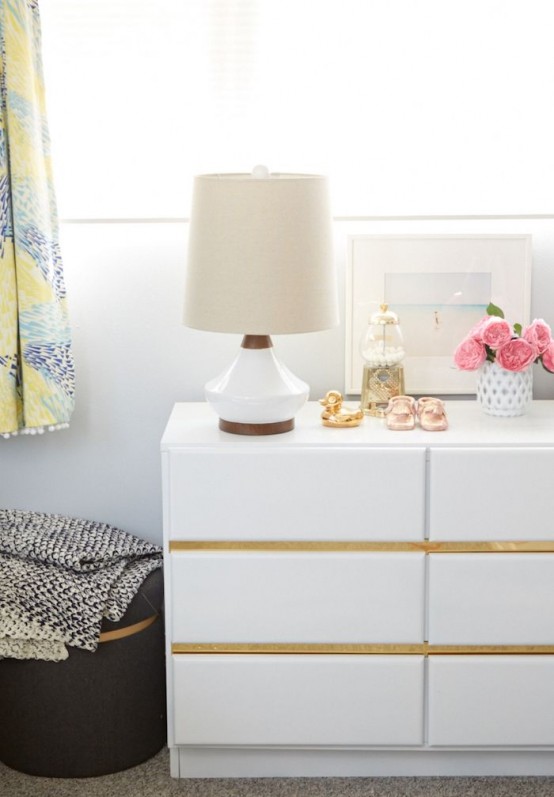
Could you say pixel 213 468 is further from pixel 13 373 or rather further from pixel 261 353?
pixel 13 373

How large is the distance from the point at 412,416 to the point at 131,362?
0.75 meters

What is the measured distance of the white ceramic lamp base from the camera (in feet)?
7.22

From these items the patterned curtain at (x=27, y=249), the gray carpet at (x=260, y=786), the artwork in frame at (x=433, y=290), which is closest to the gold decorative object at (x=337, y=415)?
the artwork in frame at (x=433, y=290)

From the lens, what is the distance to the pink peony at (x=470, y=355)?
2.34 meters

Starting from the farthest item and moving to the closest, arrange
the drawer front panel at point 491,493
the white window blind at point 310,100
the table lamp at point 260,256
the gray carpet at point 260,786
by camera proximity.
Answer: the white window blind at point 310,100 < the gray carpet at point 260,786 < the drawer front panel at point 491,493 < the table lamp at point 260,256

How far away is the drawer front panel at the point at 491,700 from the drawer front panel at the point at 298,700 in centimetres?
5

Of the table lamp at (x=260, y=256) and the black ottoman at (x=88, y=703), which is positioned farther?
the black ottoman at (x=88, y=703)

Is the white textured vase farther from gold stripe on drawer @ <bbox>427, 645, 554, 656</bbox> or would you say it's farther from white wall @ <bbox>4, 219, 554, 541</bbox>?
gold stripe on drawer @ <bbox>427, 645, 554, 656</bbox>

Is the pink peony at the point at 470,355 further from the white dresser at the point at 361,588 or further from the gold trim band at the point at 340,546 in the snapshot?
the gold trim band at the point at 340,546

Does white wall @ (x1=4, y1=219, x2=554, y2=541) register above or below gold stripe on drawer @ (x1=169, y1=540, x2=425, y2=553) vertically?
above

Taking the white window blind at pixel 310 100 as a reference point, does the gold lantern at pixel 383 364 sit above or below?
below

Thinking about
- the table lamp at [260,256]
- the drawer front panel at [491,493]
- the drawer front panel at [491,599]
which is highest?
the table lamp at [260,256]

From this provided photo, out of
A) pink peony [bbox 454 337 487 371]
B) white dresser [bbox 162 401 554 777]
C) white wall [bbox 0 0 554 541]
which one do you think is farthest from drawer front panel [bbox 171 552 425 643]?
white wall [bbox 0 0 554 541]

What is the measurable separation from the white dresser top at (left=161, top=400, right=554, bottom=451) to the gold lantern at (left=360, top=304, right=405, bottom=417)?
6cm
